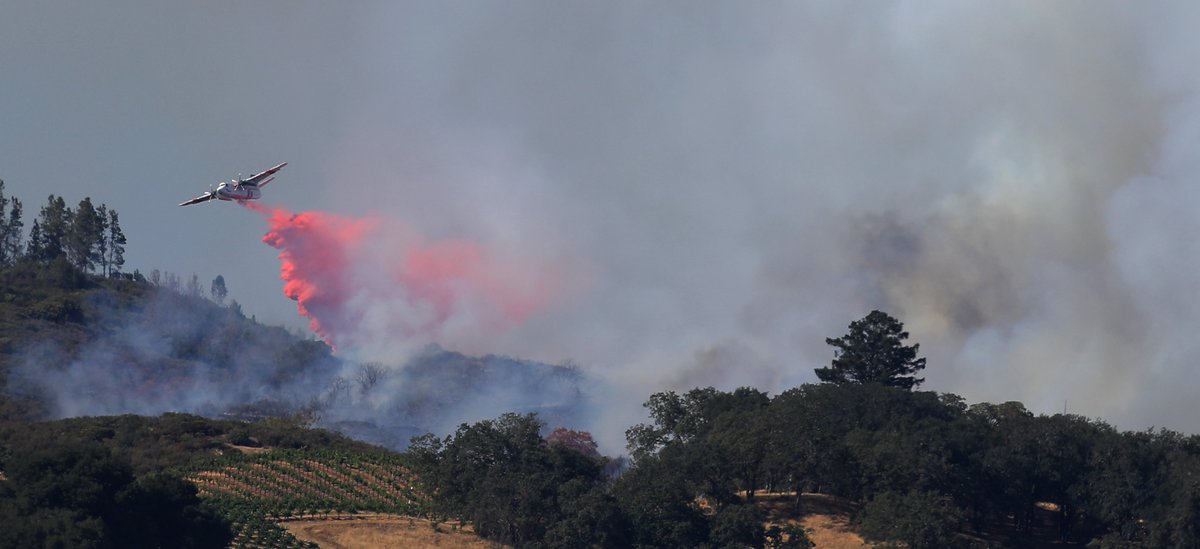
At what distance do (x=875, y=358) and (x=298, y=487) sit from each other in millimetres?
56971

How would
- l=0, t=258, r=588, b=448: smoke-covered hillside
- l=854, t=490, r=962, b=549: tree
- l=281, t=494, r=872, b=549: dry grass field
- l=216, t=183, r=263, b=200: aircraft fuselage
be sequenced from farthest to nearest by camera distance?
1. l=0, t=258, r=588, b=448: smoke-covered hillside
2. l=216, t=183, r=263, b=200: aircraft fuselage
3. l=281, t=494, r=872, b=549: dry grass field
4. l=854, t=490, r=962, b=549: tree

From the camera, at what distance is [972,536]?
102 m

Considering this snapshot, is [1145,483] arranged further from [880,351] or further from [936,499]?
[880,351]

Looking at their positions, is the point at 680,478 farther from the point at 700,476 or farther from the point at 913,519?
the point at 913,519

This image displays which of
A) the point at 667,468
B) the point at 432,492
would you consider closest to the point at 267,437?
the point at 432,492

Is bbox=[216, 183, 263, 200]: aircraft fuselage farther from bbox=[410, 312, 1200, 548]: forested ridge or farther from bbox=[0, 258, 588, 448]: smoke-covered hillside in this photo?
bbox=[0, 258, 588, 448]: smoke-covered hillside

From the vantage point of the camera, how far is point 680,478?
10094cm

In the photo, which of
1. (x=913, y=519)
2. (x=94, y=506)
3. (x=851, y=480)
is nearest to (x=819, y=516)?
(x=851, y=480)

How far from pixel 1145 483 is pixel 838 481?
21044mm

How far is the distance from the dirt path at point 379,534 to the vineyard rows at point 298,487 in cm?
191

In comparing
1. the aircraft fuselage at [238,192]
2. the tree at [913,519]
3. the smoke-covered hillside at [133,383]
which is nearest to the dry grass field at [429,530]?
the tree at [913,519]

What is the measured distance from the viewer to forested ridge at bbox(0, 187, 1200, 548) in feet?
272

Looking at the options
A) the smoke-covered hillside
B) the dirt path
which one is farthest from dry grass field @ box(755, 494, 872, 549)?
the smoke-covered hillside

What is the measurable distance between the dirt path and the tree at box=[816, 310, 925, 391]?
51.5 meters
